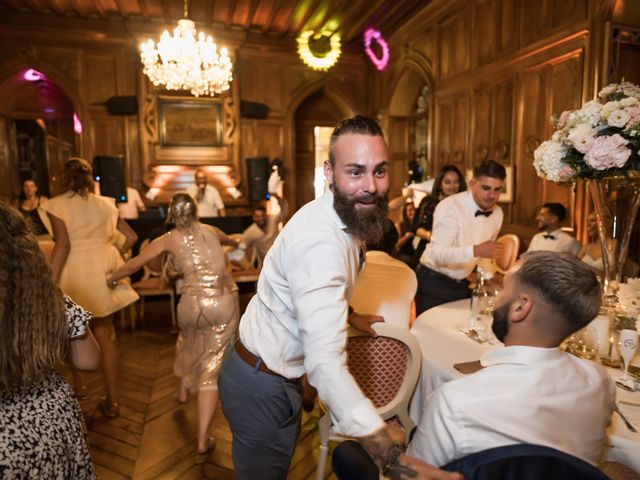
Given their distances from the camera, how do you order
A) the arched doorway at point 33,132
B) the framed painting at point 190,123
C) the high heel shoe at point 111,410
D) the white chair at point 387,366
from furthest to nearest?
the arched doorway at point 33,132 → the framed painting at point 190,123 → the high heel shoe at point 111,410 → the white chair at point 387,366

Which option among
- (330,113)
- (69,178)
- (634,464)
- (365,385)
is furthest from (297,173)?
(634,464)

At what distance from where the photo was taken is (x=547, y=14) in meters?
4.75

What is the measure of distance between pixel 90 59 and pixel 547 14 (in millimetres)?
7463

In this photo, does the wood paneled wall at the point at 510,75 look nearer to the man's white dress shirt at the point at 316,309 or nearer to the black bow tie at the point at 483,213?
the black bow tie at the point at 483,213

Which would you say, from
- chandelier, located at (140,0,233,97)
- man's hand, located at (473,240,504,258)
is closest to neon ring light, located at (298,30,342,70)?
chandelier, located at (140,0,233,97)

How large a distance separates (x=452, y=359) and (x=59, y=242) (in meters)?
2.50

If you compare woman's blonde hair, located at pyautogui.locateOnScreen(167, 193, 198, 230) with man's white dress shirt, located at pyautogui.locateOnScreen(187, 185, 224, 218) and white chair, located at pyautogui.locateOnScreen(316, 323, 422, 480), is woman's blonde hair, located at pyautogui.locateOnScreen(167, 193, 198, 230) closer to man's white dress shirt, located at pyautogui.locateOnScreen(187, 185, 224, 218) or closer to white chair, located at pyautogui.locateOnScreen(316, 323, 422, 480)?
white chair, located at pyautogui.locateOnScreen(316, 323, 422, 480)

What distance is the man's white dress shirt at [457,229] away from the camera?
2.83m

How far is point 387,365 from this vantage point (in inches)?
73.0

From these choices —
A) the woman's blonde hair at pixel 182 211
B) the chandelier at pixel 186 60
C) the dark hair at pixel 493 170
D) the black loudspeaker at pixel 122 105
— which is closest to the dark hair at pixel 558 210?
the dark hair at pixel 493 170

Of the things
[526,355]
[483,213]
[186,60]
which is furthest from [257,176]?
[526,355]

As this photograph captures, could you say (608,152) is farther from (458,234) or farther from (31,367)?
(31,367)

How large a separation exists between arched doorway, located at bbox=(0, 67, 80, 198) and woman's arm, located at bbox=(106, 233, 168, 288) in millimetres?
7187

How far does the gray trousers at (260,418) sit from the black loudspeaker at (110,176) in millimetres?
7047
